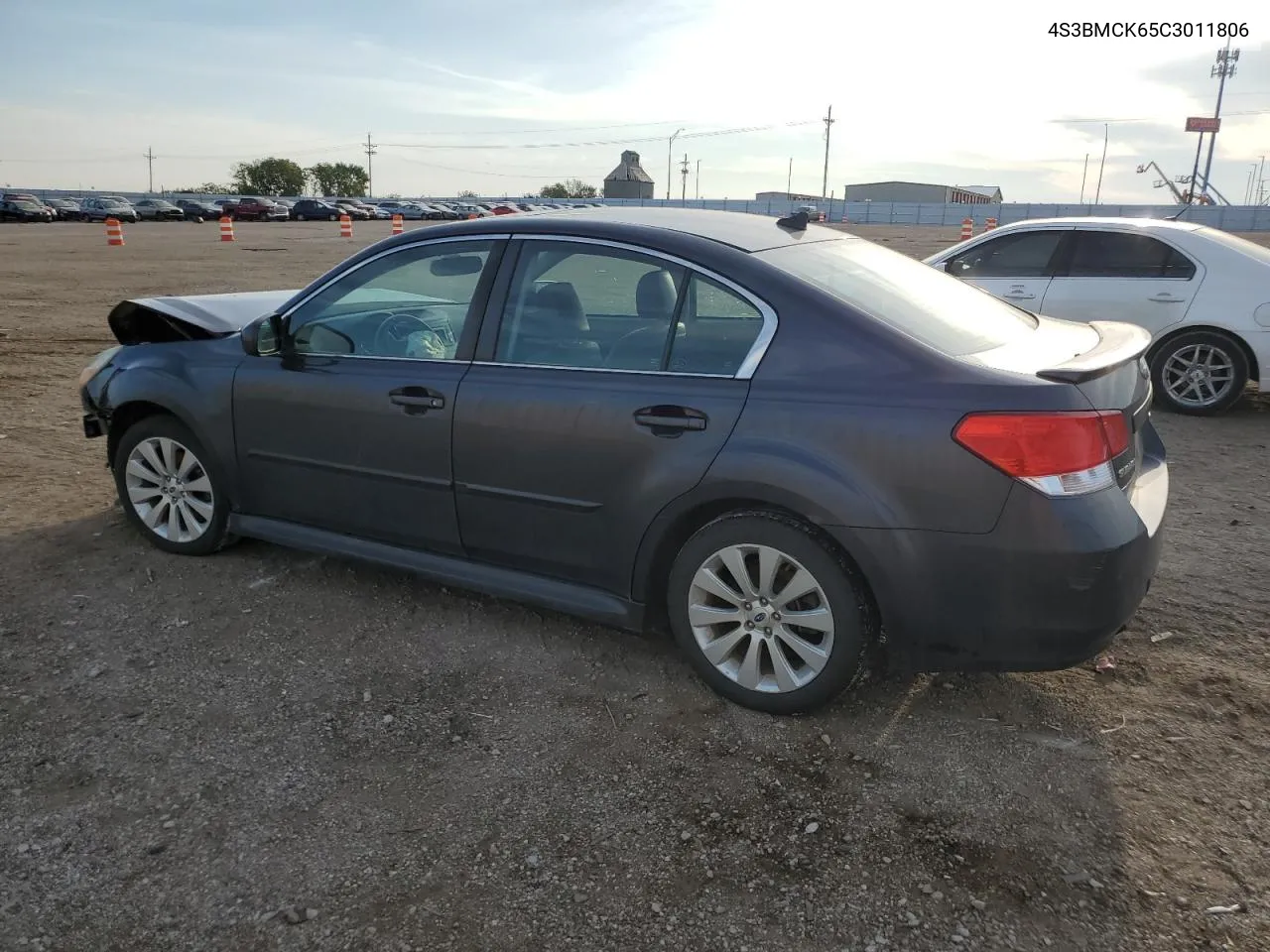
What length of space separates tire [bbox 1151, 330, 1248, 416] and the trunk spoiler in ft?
14.3

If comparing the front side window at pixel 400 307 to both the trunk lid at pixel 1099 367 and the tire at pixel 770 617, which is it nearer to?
the tire at pixel 770 617

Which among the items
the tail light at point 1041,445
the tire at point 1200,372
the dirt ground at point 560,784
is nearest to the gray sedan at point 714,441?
the tail light at point 1041,445

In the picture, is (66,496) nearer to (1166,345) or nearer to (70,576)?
(70,576)

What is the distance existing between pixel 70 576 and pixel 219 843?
2355 mm

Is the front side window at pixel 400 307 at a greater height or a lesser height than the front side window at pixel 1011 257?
lesser

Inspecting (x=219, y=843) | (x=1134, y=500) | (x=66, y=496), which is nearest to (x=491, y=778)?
(x=219, y=843)

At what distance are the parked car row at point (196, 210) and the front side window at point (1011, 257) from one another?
42518 millimetres

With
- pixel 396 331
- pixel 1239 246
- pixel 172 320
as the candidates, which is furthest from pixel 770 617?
pixel 1239 246

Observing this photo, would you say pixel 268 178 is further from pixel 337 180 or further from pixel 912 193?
pixel 912 193

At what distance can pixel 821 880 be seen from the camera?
8.14ft

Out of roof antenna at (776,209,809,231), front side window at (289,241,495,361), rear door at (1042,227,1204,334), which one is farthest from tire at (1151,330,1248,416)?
front side window at (289,241,495,361)

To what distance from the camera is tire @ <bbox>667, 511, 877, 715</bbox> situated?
119 inches

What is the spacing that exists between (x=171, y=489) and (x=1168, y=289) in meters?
7.16

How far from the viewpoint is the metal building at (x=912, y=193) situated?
10500 centimetres
